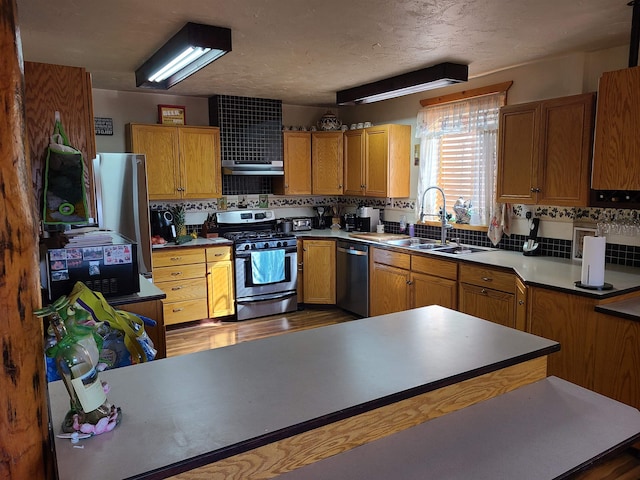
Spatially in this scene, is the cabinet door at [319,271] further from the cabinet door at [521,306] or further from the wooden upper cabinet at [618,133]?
the wooden upper cabinet at [618,133]

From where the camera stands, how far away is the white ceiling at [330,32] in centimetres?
243

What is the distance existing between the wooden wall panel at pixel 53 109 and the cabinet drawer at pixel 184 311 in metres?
2.47

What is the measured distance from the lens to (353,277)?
5.09 metres

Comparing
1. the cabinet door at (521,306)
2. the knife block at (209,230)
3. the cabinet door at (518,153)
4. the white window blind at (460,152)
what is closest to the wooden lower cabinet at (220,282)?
the knife block at (209,230)

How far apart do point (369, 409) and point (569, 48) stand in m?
3.16

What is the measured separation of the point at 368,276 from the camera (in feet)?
16.0

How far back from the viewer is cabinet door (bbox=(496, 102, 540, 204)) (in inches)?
135

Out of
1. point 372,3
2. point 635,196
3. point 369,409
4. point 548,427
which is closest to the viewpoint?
point 369,409

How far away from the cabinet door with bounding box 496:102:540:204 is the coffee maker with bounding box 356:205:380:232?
1.99 m

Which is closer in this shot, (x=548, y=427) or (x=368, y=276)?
(x=548, y=427)

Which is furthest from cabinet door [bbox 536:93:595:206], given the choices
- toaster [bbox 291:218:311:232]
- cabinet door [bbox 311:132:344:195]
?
toaster [bbox 291:218:311:232]

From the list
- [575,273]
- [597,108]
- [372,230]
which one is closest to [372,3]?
[597,108]

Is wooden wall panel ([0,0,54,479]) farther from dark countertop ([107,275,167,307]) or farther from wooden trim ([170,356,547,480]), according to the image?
dark countertop ([107,275,167,307])

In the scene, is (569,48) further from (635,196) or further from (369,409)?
(369,409)
